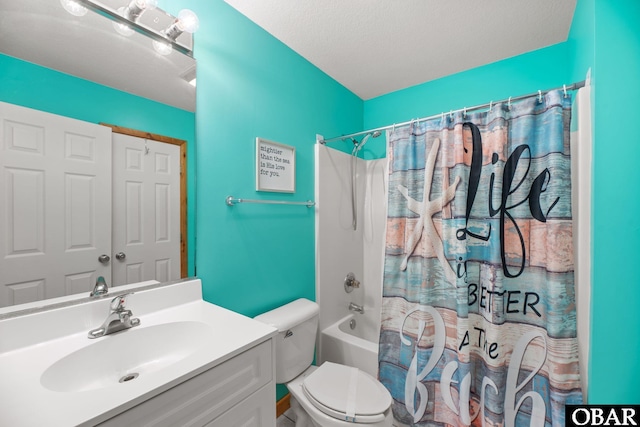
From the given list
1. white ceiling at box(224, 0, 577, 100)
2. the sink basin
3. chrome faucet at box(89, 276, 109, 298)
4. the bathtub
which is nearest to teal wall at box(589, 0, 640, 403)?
white ceiling at box(224, 0, 577, 100)

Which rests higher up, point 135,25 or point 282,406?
point 135,25

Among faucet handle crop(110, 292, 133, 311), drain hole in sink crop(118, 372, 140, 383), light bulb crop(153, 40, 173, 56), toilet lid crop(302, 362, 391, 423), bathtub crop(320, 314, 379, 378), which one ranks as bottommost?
bathtub crop(320, 314, 379, 378)

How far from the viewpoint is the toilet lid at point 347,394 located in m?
1.15

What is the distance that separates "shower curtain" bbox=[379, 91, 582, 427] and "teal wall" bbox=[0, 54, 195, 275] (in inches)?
44.6

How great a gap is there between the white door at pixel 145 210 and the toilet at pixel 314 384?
618mm

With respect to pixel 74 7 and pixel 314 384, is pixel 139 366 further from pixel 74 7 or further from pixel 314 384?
pixel 74 7

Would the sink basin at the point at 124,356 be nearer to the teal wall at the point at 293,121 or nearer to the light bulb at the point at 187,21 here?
the teal wall at the point at 293,121

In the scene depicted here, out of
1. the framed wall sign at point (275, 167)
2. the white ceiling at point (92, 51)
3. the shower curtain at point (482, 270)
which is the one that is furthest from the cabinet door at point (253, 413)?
the white ceiling at point (92, 51)

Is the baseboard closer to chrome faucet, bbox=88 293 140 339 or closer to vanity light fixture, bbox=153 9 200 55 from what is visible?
chrome faucet, bbox=88 293 140 339

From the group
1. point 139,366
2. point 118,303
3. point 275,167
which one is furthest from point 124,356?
point 275,167

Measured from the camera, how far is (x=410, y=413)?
152 cm

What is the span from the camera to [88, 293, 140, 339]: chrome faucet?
91 cm

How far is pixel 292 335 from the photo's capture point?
57.1 inches

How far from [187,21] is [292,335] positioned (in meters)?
1.60
